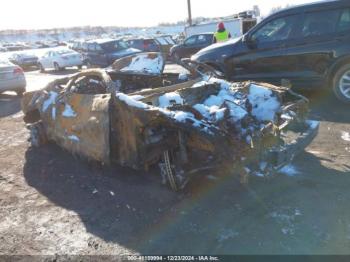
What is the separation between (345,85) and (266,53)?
5.75ft

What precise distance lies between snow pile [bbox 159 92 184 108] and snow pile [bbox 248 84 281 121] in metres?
0.95

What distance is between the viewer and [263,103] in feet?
16.2

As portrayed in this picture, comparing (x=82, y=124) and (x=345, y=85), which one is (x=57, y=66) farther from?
(x=82, y=124)

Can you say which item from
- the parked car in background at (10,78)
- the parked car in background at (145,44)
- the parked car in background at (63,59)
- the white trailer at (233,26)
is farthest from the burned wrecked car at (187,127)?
the parked car in background at (145,44)

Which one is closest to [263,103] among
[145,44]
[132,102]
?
[132,102]

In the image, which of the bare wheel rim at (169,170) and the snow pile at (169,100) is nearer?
the bare wheel rim at (169,170)

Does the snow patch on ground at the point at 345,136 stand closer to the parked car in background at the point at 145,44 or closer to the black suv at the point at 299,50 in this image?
the black suv at the point at 299,50

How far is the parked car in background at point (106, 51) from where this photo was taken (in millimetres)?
18625

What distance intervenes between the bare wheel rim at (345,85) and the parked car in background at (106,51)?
1241cm

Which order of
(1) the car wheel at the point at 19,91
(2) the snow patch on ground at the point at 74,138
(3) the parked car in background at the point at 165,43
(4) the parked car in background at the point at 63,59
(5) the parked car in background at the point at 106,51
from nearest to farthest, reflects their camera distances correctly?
(2) the snow patch on ground at the point at 74,138 < (1) the car wheel at the point at 19,91 < (5) the parked car in background at the point at 106,51 < (4) the parked car in background at the point at 63,59 < (3) the parked car in background at the point at 165,43

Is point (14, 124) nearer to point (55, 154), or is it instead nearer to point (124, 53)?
point (55, 154)

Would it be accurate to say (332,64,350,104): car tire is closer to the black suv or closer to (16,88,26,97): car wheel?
the black suv

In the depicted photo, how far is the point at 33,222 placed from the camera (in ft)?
13.5

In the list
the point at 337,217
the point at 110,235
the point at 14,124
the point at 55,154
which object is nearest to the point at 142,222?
the point at 110,235
